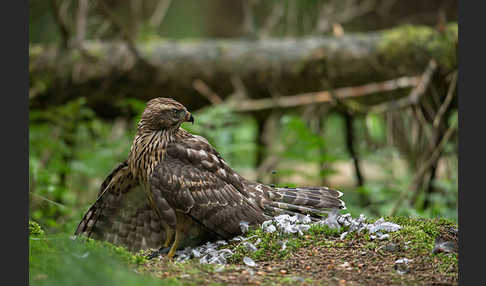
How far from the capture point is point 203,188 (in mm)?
4953

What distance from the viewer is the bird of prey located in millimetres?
4836

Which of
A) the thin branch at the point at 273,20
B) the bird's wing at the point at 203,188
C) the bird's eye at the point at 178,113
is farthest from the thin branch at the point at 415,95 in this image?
the bird's eye at the point at 178,113

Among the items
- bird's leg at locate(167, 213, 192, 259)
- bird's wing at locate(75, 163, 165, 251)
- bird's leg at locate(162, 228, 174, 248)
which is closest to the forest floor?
bird's leg at locate(167, 213, 192, 259)

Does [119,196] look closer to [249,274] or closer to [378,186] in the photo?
[249,274]

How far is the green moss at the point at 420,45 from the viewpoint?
8.66 metres

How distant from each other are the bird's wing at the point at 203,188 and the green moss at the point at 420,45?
4.98 meters

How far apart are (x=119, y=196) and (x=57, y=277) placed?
2.26 meters

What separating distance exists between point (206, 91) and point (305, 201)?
15.2 feet

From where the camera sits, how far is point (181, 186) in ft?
15.8

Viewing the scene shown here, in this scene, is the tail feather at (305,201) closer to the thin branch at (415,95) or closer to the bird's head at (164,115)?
the bird's head at (164,115)

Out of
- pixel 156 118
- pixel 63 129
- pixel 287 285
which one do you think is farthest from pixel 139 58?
pixel 287 285

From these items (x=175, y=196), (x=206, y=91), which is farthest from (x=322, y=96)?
(x=175, y=196)

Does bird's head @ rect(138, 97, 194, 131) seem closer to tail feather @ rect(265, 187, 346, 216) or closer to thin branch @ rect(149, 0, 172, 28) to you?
tail feather @ rect(265, 187, 346, 216)

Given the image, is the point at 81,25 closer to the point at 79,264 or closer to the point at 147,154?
the point at 147,154
